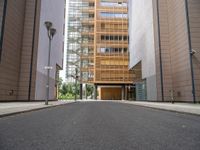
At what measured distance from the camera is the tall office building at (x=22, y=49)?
82.3ft

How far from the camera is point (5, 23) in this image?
2500 centimetres

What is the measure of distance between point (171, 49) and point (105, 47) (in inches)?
1423

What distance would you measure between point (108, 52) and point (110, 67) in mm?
5246

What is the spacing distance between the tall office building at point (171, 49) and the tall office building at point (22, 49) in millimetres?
18683

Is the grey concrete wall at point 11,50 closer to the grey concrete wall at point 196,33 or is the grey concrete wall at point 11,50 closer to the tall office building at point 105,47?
the grey concrete wall at point 196,33

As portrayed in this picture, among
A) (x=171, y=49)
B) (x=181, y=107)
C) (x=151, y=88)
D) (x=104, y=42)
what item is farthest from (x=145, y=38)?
(x=104, y=42)

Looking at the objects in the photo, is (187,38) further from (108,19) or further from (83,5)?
(83,5)

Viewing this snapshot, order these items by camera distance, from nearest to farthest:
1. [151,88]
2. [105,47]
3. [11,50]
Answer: [11,50] < [151,88] < [105,47]

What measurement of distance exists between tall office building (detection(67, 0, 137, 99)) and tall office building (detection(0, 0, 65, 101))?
3208 centimetres

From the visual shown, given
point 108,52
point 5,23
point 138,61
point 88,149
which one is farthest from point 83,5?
point 88,149

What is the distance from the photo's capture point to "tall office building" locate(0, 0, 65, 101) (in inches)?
988

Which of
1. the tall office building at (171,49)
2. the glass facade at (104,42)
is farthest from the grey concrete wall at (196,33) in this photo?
the glass facade at (104,42)

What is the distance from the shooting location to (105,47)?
67.4 metres

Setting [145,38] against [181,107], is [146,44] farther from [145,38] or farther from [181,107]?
[181,107]
